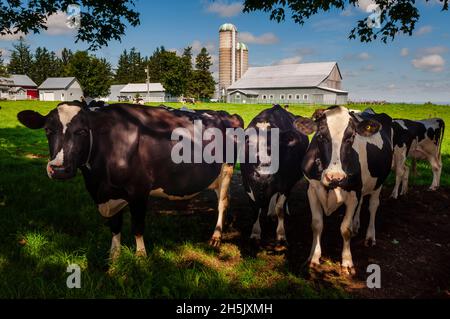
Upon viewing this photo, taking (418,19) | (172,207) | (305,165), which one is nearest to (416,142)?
(418,19)

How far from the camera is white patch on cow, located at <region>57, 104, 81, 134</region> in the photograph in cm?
388

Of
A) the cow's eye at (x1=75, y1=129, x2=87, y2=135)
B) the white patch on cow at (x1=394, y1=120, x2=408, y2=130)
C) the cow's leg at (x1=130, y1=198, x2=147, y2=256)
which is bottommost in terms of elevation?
the cow's leg at (x1=130, y1=198, x2=147, y2=256)

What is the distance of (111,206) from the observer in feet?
14.6

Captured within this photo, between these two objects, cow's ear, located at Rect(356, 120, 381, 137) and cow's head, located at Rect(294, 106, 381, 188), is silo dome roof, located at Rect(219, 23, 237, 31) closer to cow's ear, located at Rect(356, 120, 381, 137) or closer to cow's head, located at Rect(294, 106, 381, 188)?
cow's head, located at Rect(294, 106, 381, 188)

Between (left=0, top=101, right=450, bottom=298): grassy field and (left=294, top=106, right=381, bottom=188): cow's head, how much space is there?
4.50 feet

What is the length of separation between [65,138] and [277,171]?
110 inches

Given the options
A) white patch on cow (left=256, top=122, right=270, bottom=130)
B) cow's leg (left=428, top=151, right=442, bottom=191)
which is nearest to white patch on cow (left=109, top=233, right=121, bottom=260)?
white patch on cow (left=256, top=122, right=270, bottom=130)

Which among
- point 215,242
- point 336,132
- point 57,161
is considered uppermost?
point 336,132

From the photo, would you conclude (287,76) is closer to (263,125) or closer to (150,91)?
(150,91)

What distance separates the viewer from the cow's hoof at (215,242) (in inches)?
213

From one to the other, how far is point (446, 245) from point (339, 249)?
1.90m

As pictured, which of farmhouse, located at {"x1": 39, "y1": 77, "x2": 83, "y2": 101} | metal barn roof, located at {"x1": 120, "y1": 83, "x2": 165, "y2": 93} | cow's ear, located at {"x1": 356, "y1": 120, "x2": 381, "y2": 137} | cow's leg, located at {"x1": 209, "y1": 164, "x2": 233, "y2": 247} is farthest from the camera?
metal barn roof, located at {"x1": 120, "y1": 83, "x2": 165, "y2": 93}

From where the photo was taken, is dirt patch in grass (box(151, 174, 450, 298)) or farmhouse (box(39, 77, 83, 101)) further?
farmhouse (box(39, 77, 83, 101))

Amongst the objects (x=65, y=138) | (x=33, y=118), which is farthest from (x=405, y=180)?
(x=33, y=118)
